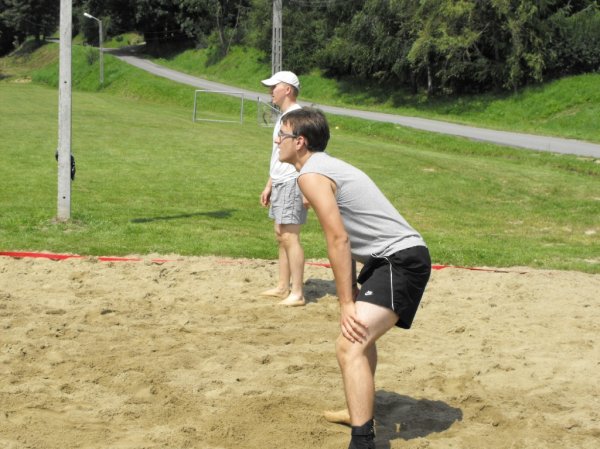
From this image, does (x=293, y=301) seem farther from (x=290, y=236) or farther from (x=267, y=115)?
(x=267, y=115)

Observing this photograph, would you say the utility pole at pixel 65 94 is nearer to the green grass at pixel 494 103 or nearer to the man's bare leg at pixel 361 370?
the man's bare leg at pixel 361 370

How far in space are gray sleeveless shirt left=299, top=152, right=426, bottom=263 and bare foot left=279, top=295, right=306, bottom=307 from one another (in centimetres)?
333

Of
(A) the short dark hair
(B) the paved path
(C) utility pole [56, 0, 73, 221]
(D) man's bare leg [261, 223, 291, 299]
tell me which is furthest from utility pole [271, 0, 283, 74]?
(A) the short dark hair

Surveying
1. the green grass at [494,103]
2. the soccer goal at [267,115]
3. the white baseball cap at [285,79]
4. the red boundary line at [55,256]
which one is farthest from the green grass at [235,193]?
the green grass at [494,103]

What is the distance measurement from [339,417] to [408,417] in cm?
49

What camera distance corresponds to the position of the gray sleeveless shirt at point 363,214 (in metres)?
4.75

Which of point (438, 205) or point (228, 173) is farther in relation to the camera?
point (228, 173)

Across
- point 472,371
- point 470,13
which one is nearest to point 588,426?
point 472,371

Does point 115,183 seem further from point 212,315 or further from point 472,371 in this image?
point 472,371

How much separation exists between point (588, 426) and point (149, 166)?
49.4ft

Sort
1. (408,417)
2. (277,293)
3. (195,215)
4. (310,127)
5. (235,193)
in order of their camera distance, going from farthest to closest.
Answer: (235,193)
(195,215)
(277,293)
(408,417)
(310,127)

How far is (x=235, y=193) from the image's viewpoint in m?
16.4

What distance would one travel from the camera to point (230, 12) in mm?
74812

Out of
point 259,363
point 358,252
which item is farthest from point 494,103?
point 358,252
